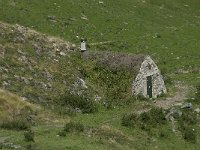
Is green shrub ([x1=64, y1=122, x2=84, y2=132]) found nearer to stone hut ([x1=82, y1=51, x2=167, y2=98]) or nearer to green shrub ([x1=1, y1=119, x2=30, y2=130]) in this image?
green shrub ([x1=1, y1=119, x2=30, y2=130])

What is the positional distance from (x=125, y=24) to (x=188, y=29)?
10144mm

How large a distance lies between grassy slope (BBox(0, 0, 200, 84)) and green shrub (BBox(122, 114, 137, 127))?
19483mm

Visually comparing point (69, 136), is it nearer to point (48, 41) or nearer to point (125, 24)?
point (48, 41)

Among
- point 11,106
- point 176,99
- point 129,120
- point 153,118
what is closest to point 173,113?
point 153,118

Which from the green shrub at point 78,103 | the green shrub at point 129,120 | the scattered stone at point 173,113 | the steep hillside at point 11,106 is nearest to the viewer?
the steep hillside at point 11,106

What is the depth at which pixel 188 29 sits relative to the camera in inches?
3118

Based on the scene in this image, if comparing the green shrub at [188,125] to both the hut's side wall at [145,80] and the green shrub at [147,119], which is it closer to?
the green shrub at [147,119]

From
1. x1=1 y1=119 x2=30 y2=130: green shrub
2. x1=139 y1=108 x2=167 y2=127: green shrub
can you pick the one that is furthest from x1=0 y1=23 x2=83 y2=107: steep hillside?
x1=139 y1=108 x2=167 y2=127: green shrub

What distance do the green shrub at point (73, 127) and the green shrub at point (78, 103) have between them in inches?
216

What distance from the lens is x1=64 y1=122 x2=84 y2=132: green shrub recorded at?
35.5m

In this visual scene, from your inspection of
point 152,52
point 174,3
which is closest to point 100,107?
point 152,52

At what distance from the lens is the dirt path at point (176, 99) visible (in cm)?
4721

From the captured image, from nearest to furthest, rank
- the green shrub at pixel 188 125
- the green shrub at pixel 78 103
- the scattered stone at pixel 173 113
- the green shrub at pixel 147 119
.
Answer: the green shrub at pixel 147 119
the green shrub at pixel 188 125
the green shrub at pixel 78 103
the scattered stone at pixel 173 113

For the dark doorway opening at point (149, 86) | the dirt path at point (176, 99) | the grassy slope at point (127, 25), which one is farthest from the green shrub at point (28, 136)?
the grassy slope at point (127, 25)
